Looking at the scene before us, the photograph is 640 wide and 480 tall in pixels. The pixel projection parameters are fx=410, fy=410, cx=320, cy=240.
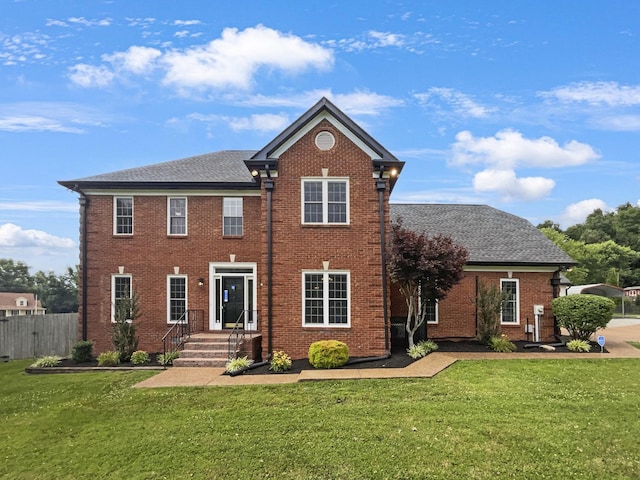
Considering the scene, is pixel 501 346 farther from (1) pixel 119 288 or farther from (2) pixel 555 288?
(1) pixel 119 288

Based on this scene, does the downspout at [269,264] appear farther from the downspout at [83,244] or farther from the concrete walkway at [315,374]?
the downspout at [83,244]

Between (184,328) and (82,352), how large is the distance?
10.7ft

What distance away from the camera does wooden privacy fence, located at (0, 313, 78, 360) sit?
16.1 meters

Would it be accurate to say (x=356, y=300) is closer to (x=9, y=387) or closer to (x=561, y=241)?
(x=9, y=387)

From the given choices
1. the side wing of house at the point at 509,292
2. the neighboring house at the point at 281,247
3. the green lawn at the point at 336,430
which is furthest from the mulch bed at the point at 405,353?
the green lawn at the point at 336,430

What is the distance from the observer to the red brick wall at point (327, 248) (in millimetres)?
12688

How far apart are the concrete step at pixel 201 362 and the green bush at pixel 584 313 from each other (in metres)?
12.0

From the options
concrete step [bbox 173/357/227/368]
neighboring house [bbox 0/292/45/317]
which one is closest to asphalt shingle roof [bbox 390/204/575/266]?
concrete step [bbox 173/357/227/368]

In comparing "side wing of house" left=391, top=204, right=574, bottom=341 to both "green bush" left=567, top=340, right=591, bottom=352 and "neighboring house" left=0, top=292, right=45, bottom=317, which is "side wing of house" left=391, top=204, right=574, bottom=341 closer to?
"green bush" left=567, top=340, right=591, bottom=352

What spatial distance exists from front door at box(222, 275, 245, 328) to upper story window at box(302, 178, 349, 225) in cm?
387

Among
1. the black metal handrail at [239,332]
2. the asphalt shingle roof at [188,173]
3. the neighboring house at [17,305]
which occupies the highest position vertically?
the asphalt shingle roof at [188,173]

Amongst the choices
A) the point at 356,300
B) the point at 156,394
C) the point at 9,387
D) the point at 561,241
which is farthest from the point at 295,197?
the point at 561,241

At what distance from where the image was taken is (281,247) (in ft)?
42.3


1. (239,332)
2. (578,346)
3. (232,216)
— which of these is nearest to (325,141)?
(232,216)
